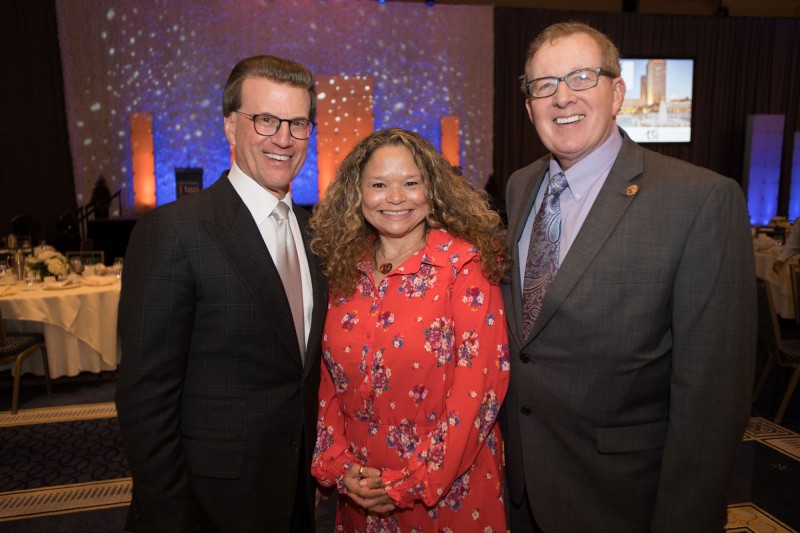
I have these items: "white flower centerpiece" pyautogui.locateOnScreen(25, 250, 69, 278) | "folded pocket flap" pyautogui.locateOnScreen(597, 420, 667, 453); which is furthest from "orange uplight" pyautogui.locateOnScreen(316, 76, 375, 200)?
"folded pocket flap" pyautogui.locateOnScreen(597, 420, 667, 453)

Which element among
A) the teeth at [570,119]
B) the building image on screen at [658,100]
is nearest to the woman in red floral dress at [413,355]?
the teeth at [570,119]

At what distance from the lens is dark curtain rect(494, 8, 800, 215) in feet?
37.8

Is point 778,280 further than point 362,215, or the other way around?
point 778,280

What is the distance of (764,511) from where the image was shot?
2918 mm

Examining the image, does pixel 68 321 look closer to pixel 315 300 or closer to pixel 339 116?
pixel 315 300

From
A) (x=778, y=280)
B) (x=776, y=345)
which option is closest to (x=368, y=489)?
(x=776, y=345)

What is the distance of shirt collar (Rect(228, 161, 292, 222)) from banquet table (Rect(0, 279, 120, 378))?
347cm

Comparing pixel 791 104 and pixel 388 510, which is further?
pixel 791 104

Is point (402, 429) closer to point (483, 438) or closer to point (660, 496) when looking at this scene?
point (483, 438)

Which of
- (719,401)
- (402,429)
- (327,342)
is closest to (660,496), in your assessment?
(719,401)

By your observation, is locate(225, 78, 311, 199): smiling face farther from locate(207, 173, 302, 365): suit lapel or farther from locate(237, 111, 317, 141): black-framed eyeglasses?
locate(207, 173, 302, 365): suit lapel

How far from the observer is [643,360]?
1.52 meters

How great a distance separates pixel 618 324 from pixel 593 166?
512 mm

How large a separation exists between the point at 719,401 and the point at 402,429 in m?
0.93
